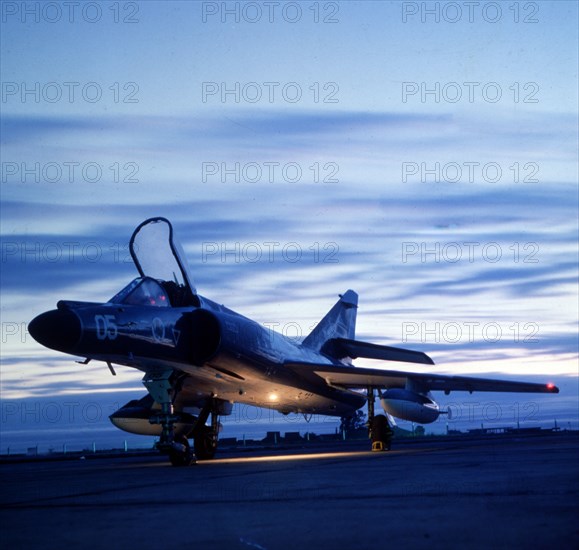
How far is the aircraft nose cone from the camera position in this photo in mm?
14297

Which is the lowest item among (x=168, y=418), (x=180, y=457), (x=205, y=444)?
(x=180, y=457)

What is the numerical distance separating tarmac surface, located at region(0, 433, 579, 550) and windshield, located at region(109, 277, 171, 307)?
4888 millimetres

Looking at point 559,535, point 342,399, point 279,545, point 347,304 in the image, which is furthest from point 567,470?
point 347,304

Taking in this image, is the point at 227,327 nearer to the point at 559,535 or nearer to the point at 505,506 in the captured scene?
the point at 505,506

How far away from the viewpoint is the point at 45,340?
1441 centimetres

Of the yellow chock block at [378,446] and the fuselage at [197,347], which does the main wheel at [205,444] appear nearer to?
the fuselage at [197,347]

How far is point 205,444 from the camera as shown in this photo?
20.4m

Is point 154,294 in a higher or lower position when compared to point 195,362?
higher

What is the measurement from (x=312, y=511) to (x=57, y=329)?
8.28 m

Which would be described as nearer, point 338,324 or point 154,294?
point 154,294

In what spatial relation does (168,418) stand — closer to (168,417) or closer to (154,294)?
(168,417)

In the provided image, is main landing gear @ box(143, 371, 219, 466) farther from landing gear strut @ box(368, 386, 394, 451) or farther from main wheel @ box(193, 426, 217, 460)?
landing gear strut @ box(368, 386, 394, 451)

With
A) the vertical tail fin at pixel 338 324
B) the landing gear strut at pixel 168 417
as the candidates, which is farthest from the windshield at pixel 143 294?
the vertical tail fin at pixel 338 324

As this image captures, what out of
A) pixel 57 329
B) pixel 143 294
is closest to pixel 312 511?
pixel 57 329
